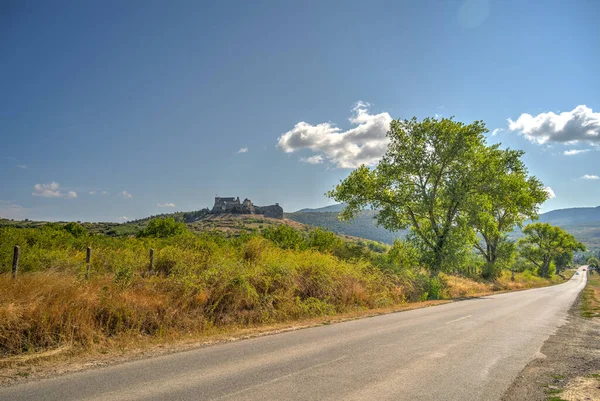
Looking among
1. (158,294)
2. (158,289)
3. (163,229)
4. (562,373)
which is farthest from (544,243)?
(158,294)

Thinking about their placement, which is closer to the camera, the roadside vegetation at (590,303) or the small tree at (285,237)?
the roadside vegetation at (590,303)

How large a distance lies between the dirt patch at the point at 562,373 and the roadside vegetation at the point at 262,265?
7943mm

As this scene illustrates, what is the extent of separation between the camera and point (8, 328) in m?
7.77

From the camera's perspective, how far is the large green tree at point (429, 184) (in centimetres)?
2748

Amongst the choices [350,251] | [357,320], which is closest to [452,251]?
[350,251]

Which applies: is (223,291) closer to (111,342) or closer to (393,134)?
(111,342)

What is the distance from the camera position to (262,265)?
14.9 meters

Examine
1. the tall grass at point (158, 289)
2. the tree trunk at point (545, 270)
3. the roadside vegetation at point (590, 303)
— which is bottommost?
the tree trunk at point (545, 270)

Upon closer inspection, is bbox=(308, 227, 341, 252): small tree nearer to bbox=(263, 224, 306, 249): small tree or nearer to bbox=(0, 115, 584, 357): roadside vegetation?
bbox=(0, 115, 584, 357): roadside vegetation

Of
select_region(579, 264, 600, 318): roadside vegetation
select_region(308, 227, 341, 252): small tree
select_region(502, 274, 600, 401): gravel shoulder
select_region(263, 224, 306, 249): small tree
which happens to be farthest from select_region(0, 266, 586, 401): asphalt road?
select_region(308, 227, 341, 252): small tree

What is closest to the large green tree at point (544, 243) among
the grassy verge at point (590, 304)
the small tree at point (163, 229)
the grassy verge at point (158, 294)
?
the grassy verge at point (590, 304)

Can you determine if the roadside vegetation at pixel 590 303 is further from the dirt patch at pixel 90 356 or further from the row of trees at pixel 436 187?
the dirt patch at pixel 90 356

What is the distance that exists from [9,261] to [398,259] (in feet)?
82.7

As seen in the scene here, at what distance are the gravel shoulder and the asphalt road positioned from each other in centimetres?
25
